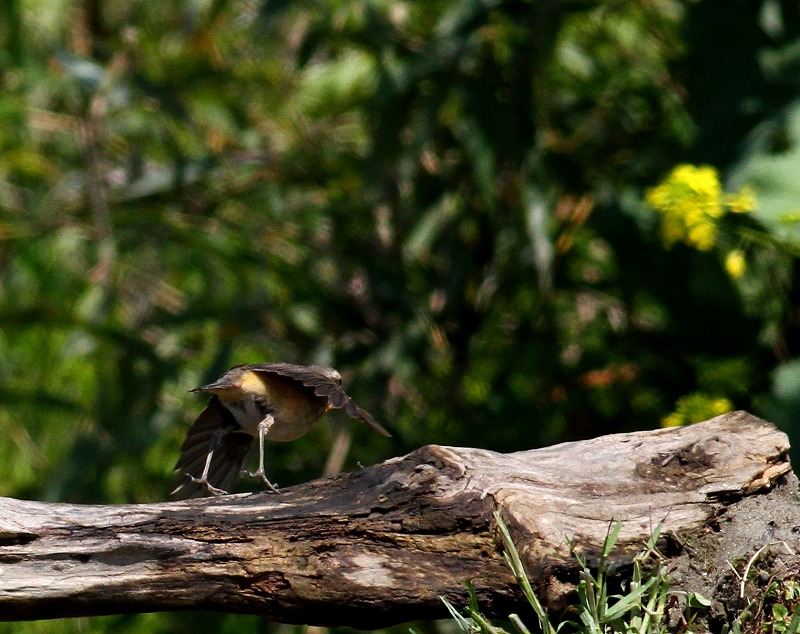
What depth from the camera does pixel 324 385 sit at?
1991 millimetres

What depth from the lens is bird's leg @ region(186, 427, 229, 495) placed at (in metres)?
2.07

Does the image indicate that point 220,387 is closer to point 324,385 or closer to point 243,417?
point 243,417

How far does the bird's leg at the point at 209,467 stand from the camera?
207 centimetres

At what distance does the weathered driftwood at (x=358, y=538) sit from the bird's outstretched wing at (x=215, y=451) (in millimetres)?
564

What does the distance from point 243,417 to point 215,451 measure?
11 centimetres

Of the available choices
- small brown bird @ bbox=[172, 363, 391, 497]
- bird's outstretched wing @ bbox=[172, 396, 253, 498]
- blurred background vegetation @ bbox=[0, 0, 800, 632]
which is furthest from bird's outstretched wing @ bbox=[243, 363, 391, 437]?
blurred background vegetation @ bbox=[0, 0, 800, 632]

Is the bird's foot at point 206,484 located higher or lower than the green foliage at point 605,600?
lower

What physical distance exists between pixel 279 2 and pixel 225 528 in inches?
95.2

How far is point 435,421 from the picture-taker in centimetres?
378

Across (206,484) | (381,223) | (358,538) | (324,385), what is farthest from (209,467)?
(381,223)

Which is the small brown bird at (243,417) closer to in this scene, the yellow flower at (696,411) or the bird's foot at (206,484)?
the bird's foot at (206,484)

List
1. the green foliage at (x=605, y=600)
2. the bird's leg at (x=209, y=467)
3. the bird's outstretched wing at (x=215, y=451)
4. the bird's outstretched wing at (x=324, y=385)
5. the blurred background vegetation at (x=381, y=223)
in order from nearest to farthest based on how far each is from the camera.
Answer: the green foliage at (x=605, y=600) < the bird's outstretched wing at (x=324, y=385) < the bird's leg at (x=209, y=467) < the bird's outstretched wing at (x=215, y=451) < the blurred background vegetation at (x=381, y=223)

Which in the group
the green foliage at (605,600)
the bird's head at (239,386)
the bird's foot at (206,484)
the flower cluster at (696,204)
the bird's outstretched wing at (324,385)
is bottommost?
the bird's foot at (206,484)

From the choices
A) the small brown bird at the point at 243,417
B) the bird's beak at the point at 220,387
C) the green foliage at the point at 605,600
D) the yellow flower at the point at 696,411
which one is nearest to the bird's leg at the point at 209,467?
the small brown bird at the point at 243,417
